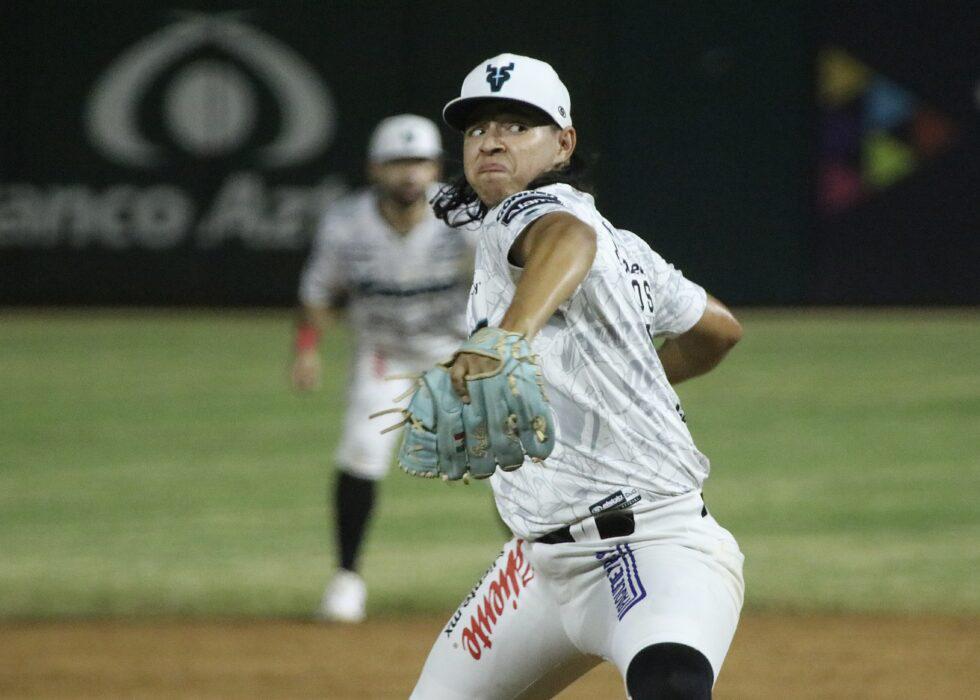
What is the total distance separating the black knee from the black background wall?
1635 cm

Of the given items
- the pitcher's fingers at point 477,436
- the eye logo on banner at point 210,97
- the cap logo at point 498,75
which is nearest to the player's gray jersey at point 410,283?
the cap logo at point 498,75

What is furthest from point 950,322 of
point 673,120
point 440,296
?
point 440,296

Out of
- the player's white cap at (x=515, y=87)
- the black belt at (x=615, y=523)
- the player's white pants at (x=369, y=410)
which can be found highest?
the player's white cap at (x=515, y=87)

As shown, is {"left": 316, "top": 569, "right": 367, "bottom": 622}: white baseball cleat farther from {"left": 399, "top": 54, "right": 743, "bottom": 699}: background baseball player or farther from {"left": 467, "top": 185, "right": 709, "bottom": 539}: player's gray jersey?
{"left": 467, "top": 185, "right": 709, "bottom": 539}: player's gray jersey

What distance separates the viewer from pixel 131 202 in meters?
20.5

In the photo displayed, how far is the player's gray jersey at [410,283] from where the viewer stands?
7.49 meters

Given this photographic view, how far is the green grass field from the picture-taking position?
789cm

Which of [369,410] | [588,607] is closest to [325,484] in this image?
[369,410]

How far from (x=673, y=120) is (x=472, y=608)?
54.7 feet

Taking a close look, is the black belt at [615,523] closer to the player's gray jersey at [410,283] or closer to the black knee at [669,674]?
the black knee at [669,674]

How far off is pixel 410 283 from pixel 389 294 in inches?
4.3

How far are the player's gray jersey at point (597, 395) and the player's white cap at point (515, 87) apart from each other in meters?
0.18

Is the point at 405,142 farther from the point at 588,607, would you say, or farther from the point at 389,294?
the point at 588,607

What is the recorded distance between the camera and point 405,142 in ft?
23.9
